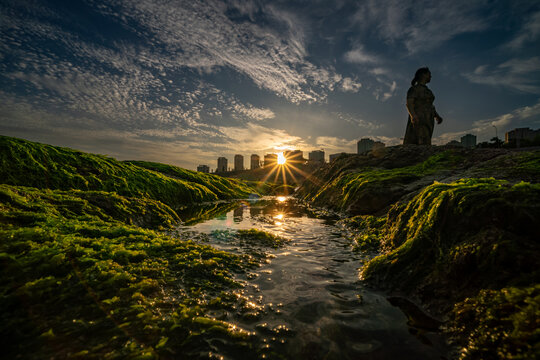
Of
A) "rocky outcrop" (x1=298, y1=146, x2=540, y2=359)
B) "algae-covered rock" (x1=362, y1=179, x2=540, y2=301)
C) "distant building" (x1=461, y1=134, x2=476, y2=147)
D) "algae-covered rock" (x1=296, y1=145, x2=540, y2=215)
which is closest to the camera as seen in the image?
"rocky outcrop" (x1=298, y1=146, x2=540, y2=359)

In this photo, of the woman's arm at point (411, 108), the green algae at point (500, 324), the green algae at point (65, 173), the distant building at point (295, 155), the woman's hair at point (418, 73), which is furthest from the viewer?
the distant building at point (295, 155)

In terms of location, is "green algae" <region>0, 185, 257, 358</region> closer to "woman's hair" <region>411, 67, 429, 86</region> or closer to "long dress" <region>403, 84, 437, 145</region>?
"long dress" <region>403, 84, 437, 145</region>

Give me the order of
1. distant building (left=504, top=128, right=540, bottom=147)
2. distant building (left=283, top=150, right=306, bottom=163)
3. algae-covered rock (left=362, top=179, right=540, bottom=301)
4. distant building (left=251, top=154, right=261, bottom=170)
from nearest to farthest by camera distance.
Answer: algae-covered rock (left=362, top=179, right=540, bottom=301)
distant building (left=504, top=128, right=540, bottom=147)
distant building (left=283, top=150, right=306, bottom=163)
distant building (left=251, top=154, right=261, bottom=170)

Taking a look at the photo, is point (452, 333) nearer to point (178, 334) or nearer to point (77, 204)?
point (178, 334)

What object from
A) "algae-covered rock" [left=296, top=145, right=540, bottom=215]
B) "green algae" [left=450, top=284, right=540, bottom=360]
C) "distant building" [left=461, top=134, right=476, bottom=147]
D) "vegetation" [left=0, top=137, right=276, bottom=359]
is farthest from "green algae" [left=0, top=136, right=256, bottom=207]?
"distant building" [left=461, top=134, right=476, bottom=147]

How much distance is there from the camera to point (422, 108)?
17391 mm

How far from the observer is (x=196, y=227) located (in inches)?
359

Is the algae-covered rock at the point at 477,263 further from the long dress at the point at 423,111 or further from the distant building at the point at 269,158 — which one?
the distant building at the point at 269,158

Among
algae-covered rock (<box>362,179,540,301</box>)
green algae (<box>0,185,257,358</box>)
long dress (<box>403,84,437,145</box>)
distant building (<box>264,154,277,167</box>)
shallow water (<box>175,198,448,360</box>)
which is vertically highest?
distant building (<box>264,154,277,167</box>)

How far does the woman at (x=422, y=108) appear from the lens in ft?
56.8

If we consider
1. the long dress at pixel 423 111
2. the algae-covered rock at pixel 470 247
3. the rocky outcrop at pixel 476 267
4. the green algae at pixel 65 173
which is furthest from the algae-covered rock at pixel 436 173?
the green algae at pixel 65 173

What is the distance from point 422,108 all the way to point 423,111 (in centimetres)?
26

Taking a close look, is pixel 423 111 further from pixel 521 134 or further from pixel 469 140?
pixel 469 140

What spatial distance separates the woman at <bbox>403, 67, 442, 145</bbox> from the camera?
682 inches
